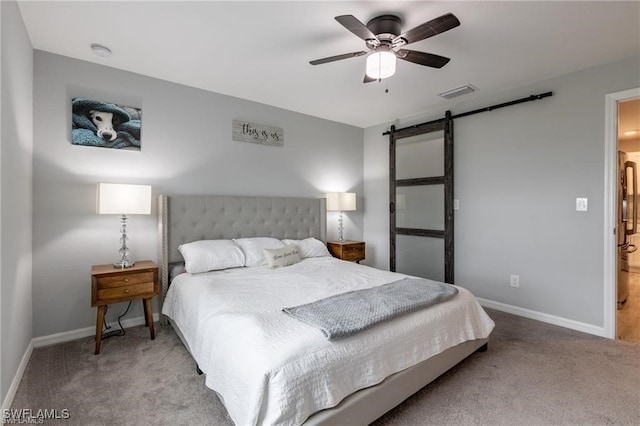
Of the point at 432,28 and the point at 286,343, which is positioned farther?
the point at 432,28

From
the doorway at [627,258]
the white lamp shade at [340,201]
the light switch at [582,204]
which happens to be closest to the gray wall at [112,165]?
the white lamp shade at [340,201]

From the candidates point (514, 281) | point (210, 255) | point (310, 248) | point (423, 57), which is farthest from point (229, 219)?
point (514, 281)

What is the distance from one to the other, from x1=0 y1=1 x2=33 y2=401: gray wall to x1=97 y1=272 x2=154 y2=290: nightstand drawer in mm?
485

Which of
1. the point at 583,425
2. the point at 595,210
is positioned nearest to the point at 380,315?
the point at 583,425

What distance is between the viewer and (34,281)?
8.45 feet

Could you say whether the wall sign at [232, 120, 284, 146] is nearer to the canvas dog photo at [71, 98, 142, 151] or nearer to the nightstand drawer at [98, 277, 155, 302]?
the canvas dog photo at [71, 98, 142, 151]

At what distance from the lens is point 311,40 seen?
94.8 inches

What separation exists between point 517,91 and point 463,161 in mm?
916

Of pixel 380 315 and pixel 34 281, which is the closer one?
pixel 380 315

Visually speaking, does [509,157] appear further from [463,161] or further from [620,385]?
[620,385]

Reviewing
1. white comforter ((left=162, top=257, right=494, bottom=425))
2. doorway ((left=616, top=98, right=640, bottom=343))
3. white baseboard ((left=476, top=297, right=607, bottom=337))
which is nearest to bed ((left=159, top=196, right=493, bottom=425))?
white comforter ((left=162, top=257, right=494, bottom=425))

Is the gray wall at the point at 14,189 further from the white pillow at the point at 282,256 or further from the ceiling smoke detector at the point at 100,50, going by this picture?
the white pillow at the point at 282,256

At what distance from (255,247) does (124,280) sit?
1.21 m

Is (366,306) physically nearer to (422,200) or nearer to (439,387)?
(439,387)
